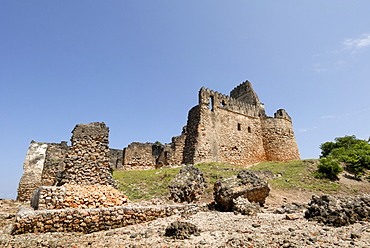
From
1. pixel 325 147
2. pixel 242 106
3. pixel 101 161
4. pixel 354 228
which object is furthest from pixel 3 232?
pixel 325 147

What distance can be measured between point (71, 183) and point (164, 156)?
500 inches

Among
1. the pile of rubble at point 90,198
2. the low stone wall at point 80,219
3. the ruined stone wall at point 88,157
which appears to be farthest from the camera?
the ruined stone wall at point 88,157

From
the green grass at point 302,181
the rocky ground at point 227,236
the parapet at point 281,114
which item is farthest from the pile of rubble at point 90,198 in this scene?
the parapet at point 281,114

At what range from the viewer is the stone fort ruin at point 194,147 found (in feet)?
32.1

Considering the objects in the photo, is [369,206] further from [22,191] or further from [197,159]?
[22,191]

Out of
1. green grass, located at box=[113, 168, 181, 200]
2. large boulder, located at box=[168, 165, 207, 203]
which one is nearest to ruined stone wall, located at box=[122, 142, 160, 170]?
green grass, located at box=[113, 168, 181, 200]

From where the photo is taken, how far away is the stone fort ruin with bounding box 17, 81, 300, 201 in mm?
9797

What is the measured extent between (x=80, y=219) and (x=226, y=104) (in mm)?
20770

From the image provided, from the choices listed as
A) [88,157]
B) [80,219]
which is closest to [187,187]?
[88,157]

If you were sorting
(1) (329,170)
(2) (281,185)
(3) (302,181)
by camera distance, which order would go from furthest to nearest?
(1) (329,170), (3) (302,181), (2) (281,185)

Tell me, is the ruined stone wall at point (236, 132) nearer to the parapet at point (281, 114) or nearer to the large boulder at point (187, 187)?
the parapet at point (281, 114)

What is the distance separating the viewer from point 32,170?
17.6 meters

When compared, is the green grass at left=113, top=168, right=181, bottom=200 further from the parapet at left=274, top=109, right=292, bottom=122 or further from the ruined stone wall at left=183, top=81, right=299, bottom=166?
the parapet at left=274, top=109, right=292, bottom=122

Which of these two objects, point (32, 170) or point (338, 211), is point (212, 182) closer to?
point (338, 211)
